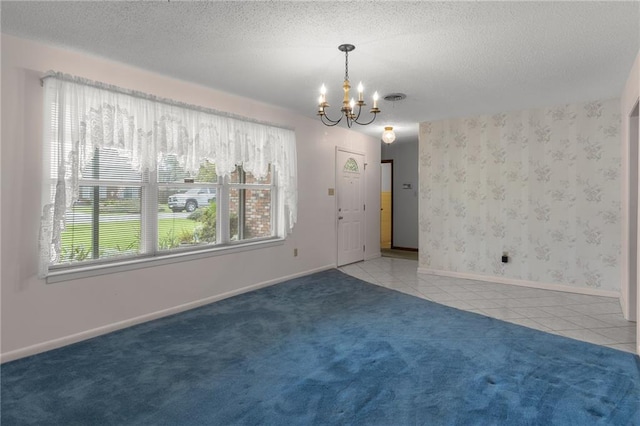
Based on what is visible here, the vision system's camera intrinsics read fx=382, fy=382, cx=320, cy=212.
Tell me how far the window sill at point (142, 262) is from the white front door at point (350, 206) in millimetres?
1795

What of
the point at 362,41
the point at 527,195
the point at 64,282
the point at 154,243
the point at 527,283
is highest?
the point at 362,41

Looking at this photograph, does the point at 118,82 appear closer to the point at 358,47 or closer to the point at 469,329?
the point at 358,47

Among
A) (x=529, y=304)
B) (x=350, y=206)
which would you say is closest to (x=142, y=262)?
(x=350, y=206)

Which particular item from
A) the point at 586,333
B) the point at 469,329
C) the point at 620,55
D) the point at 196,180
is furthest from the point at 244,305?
the point at 620,55

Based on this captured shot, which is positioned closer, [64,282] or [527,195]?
[64,282]

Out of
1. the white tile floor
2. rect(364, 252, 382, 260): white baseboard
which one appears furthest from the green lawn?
rect(364, 252, 382, 260): white baseboard

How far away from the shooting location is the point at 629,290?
12.5ft

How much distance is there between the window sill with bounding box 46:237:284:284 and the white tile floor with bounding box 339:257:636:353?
1932 millimetres

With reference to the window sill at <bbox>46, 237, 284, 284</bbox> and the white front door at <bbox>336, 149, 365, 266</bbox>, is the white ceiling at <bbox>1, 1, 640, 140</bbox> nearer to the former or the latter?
the window sill at <bbox>46, 237, 284, 284</bbox>

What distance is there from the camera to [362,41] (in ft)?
9.58

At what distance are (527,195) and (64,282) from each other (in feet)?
17.8

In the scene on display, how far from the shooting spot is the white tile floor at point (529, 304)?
3.46 m

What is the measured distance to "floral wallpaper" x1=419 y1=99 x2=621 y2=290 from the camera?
4.71m

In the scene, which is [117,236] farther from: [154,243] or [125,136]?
[125,136]
